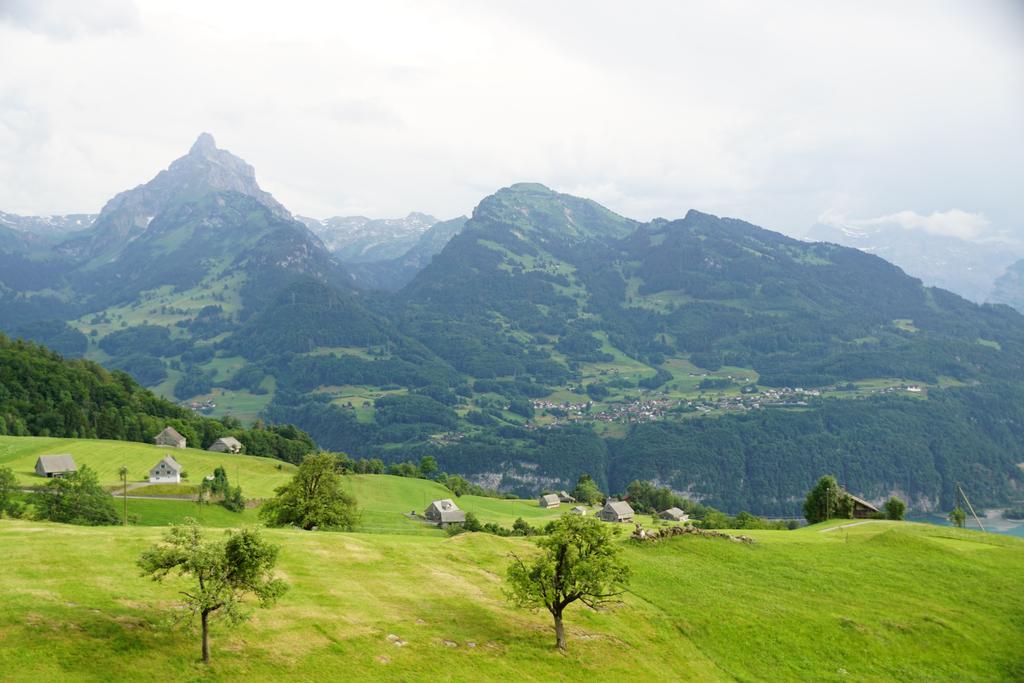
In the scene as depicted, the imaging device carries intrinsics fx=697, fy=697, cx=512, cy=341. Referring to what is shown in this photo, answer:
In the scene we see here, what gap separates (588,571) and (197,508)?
332 feet

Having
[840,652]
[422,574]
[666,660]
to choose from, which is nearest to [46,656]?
[422,574]

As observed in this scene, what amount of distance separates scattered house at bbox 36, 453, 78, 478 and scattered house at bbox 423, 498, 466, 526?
234 ft

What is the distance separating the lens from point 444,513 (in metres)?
156

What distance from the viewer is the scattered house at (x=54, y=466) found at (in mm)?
136125

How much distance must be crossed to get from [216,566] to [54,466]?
12157 centimetres

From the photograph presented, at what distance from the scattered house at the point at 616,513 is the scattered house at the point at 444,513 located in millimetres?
40856

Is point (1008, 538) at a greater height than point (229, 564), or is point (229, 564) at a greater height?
point (229, 564)

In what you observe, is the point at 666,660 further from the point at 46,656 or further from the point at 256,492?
the point at 256,492

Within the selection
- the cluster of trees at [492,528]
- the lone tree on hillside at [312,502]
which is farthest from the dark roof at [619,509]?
the lone tree on hillside at [312,502]

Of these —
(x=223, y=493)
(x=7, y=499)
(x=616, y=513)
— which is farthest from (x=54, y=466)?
(x=616, y=513)

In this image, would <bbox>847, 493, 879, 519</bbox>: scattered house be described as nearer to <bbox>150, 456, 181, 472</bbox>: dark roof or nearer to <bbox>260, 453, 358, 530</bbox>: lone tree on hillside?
<bbox>260, 453, 358, 530</bbox>: lone tree on hillside

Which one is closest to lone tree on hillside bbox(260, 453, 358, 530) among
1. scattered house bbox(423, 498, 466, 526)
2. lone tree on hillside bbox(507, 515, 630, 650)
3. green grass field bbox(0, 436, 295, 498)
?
lone tree on hillside bbox(507, 515, 630, 650)

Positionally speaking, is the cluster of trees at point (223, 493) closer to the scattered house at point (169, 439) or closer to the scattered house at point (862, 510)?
the scattered house at point (169, 439)

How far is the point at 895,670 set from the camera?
186 feet
